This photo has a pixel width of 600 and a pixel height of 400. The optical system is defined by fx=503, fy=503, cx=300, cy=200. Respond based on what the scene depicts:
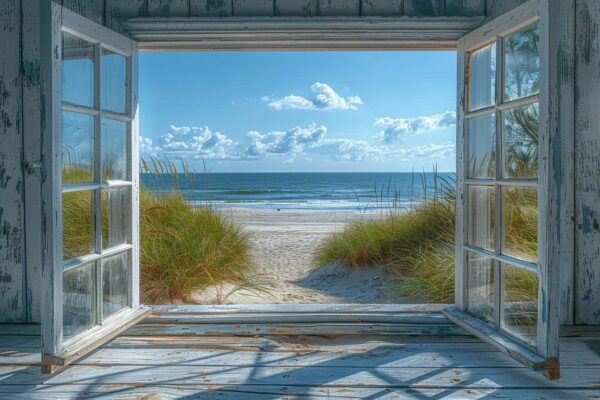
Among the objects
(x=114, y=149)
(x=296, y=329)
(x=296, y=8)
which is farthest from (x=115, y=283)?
(x=296, y=8)

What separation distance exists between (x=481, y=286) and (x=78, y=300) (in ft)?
5.78

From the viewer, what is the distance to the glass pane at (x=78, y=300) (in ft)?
6.47

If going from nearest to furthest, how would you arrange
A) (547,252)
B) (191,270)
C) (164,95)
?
(547,252) < (191,270) < (164,95)

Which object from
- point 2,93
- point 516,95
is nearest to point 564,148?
point 516,95

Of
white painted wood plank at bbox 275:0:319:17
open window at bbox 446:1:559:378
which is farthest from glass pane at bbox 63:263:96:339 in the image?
open window at bbox 446:1:559:378

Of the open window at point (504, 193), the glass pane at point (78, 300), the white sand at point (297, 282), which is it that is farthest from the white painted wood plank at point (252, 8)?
the white sand at point (297, 282)

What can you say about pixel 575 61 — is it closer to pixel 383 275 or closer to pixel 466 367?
pixel 466 367

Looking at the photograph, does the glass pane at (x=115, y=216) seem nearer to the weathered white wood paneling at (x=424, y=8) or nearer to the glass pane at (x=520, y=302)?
the weathered white wood paneling at (x=424, y=8)

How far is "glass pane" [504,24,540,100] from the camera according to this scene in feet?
6.31

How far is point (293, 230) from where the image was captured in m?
9.60

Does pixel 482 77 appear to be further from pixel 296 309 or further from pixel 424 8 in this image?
pixel 296 309

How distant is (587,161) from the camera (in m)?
2.47

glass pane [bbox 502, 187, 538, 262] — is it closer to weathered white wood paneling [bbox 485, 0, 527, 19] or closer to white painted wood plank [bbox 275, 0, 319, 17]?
weathered white wood paneling [bbox 485, 0, 527, 19]

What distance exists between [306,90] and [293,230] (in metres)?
20.7
